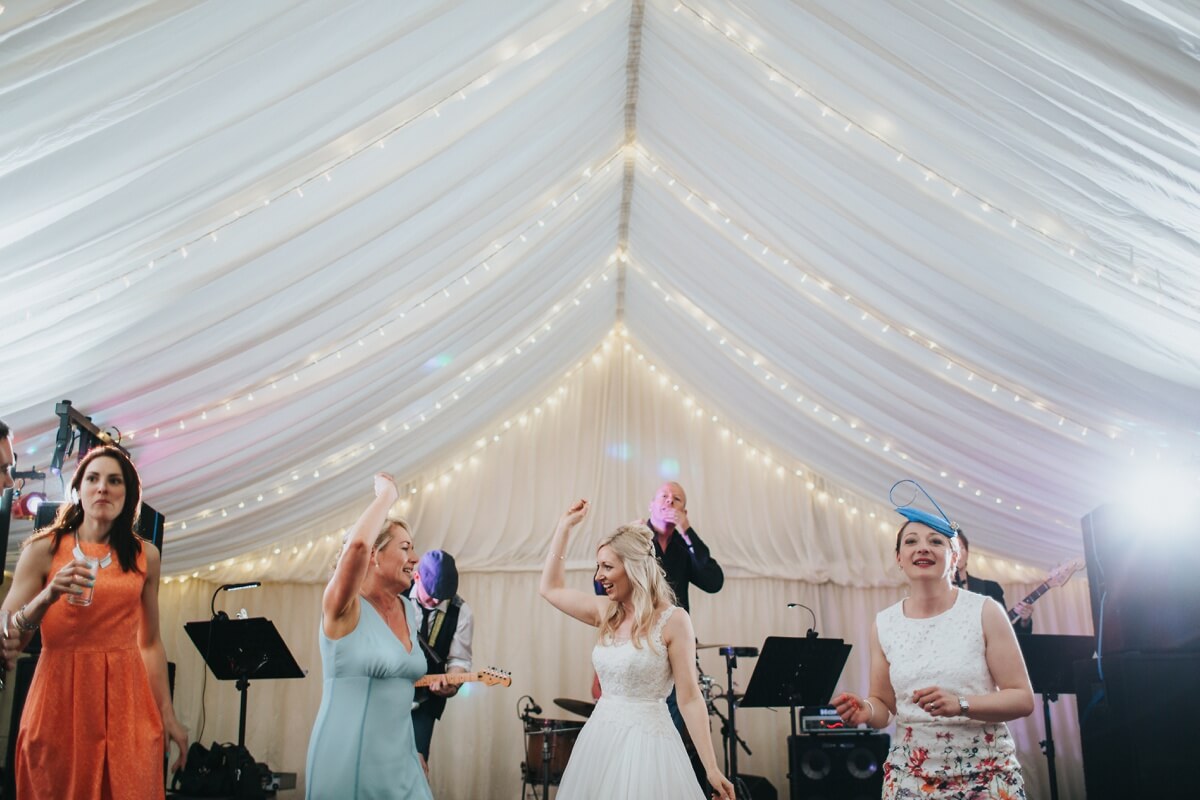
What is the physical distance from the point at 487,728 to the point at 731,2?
6550mm

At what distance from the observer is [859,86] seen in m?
4.47

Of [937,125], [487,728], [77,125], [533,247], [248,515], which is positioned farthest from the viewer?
[487,728]

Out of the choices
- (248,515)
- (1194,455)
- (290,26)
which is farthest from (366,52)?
(248,515)

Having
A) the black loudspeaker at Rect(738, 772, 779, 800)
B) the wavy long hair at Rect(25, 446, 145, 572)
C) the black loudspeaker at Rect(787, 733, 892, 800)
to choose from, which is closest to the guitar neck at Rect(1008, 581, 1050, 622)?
the black loudspeaker at Rect(787, 733, 892, 800)

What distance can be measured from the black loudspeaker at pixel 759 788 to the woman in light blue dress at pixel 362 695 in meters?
5.37

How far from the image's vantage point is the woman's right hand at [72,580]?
271 cm

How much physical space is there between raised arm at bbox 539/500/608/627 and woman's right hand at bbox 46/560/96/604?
5.64ft

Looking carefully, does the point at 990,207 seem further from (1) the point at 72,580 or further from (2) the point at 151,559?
(1) the point at 72,580

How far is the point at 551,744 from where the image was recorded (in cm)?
748

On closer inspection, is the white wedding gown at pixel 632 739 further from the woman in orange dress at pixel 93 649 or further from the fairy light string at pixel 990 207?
the fairy light string at pixel 990 207

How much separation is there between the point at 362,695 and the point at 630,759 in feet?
3.72

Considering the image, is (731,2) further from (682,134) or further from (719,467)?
(719,467)

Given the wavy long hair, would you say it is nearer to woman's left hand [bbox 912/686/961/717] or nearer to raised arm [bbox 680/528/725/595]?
woman's left hand [bbox 912/686/961/717]

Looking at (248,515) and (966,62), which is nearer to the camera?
(966,62)
